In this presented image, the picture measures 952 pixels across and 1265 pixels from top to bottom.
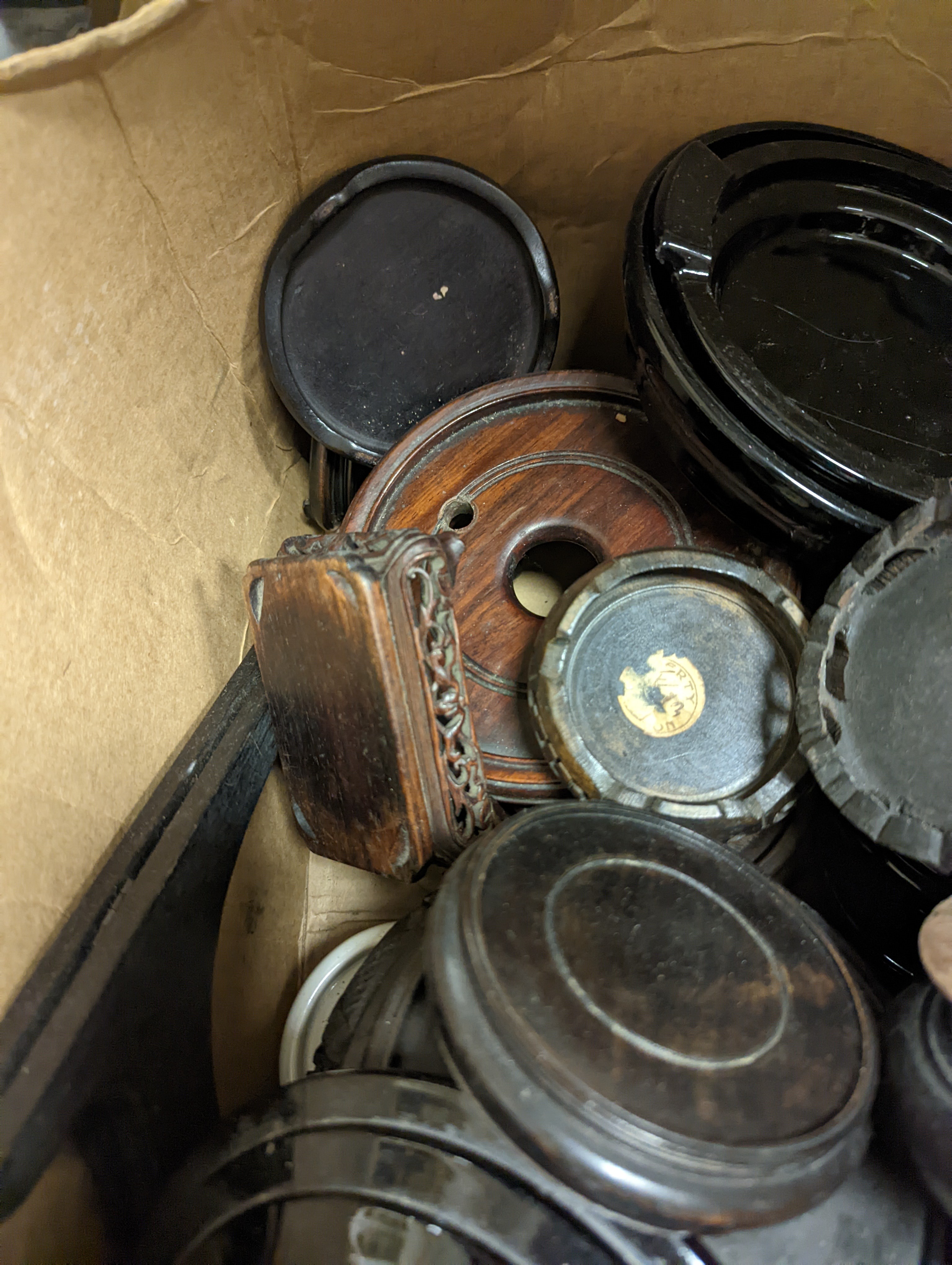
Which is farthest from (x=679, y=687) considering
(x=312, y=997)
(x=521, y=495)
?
(x=312, y=997)

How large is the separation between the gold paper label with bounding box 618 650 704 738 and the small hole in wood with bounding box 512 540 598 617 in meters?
0.44

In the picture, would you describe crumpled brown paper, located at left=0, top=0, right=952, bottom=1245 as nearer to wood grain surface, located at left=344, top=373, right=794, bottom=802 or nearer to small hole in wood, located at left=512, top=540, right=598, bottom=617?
wood grain surface, located at left=344, top=373, right=794, bottom=802

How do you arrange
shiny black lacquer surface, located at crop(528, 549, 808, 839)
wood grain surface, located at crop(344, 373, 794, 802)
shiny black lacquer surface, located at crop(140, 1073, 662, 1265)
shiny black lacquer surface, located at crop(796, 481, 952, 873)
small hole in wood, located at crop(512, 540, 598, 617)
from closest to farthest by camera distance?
shiny black lacquer surface, located at crop(140, 1073, 662, 1265), shiny black lacquer surface, located at crop(796, 481, 952, 873), shiny black lacquer surface, located at crop(528, 549, 808, 839), wood grain surface, located at crop(344, 373, 794, 802), small hole in wood, located at crop(512, 540, 598, 617)

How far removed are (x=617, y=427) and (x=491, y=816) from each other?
86 cm

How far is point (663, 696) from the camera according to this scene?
128 centimetres

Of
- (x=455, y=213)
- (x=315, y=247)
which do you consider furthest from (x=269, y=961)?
(x=455, y=213)

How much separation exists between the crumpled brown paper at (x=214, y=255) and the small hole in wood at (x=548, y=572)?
542 mm

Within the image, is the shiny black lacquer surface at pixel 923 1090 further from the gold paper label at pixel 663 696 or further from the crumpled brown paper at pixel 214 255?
the crumpled brown paper at pixel 214 255

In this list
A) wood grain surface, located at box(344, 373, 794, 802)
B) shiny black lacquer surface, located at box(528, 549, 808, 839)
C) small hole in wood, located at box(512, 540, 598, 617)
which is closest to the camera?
shiny black lacquer surface, located at box(528, 549, 808, 839)

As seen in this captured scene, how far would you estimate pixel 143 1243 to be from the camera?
0.79 meters

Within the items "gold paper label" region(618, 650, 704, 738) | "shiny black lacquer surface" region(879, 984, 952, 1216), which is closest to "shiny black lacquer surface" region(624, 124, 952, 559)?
"gold paper label" region(618, 650, 704, 738)

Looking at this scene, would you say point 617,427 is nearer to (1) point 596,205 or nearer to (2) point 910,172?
(1) point 596,205

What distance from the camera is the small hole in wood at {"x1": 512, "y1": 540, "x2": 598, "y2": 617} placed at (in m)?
1.70

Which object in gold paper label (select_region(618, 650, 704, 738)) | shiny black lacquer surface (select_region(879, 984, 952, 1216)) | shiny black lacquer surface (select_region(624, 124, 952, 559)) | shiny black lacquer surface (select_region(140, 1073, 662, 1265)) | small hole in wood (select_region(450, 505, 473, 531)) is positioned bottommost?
shiny black lacquer surface (select_region(879, 984, 952, 1216))
